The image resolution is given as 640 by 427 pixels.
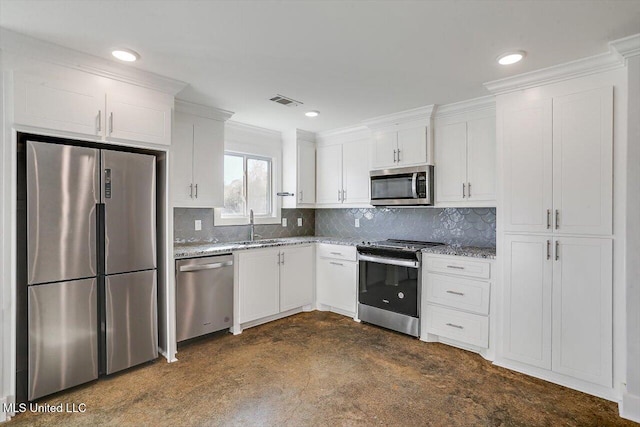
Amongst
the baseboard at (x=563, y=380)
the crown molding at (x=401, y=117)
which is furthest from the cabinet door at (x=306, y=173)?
the baseboard at (x=563, y=380)

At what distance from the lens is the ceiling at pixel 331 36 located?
5.91ft

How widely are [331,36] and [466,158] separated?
79.4 inches

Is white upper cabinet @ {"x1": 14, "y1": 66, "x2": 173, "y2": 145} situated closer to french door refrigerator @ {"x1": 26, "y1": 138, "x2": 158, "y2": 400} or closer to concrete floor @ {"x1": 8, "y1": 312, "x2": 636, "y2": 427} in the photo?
french door refrigerator @ {"x1": 26, "y1": 138, "x2": 158, "y2": 400}

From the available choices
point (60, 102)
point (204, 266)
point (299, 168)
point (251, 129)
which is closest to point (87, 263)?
point (204, 266)

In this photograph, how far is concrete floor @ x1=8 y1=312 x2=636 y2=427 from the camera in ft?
6.97

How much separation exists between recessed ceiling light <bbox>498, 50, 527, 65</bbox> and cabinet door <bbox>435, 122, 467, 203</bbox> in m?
1.01

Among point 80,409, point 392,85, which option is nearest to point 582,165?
point 392,85

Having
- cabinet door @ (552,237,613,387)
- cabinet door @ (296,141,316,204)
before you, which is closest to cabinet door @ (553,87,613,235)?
cabinet door @ (552,237,613,387)

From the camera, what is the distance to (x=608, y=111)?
2.38m

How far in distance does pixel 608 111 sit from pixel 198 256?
3485 mm

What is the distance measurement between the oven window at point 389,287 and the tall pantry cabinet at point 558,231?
0.86 meters

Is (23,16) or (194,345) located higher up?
(23,16)

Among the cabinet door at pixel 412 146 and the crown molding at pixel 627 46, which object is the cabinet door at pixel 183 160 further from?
the crown molding at pixel 627 46

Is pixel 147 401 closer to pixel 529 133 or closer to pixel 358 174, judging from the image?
pixel 358 174
